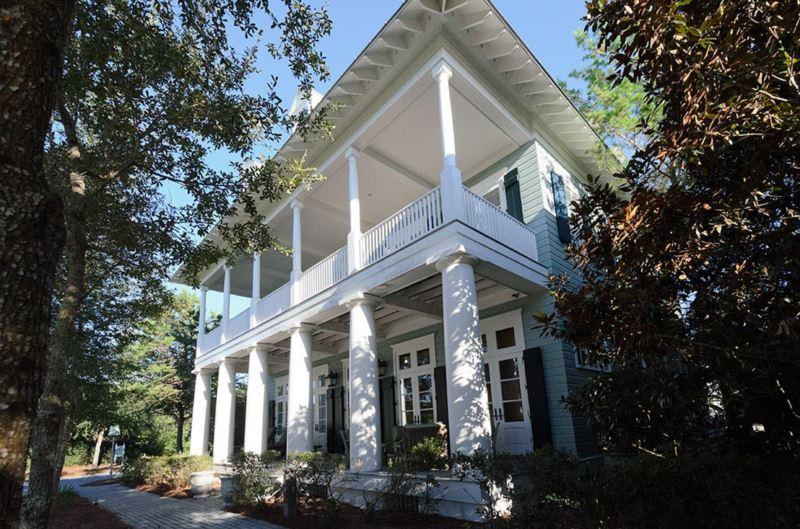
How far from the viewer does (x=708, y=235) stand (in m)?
3.75

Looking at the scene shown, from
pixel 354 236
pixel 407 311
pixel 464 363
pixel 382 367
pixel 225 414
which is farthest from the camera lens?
pixel 225 414

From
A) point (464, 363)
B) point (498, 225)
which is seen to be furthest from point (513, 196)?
point (464, 363)

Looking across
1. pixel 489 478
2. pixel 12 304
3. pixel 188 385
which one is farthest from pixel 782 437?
pixel 188 385

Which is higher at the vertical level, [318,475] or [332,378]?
[332,378]

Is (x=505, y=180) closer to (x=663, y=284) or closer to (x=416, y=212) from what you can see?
(x=416, y=212)

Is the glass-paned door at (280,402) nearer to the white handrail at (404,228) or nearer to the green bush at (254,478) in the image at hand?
the green bush at (254,478)

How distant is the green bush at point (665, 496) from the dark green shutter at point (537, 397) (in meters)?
3.62

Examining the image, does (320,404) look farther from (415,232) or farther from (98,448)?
(98,448)

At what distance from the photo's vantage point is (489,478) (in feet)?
17.5

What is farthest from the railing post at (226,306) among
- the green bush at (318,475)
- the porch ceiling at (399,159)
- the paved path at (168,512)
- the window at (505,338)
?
the window at (505,338)

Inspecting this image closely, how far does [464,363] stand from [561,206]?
489 cm

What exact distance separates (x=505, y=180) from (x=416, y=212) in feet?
10.2

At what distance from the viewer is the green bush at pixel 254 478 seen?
8.61m

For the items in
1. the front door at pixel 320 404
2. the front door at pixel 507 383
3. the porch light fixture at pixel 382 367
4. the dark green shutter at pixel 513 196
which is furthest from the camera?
the front door at pixel 320 404
